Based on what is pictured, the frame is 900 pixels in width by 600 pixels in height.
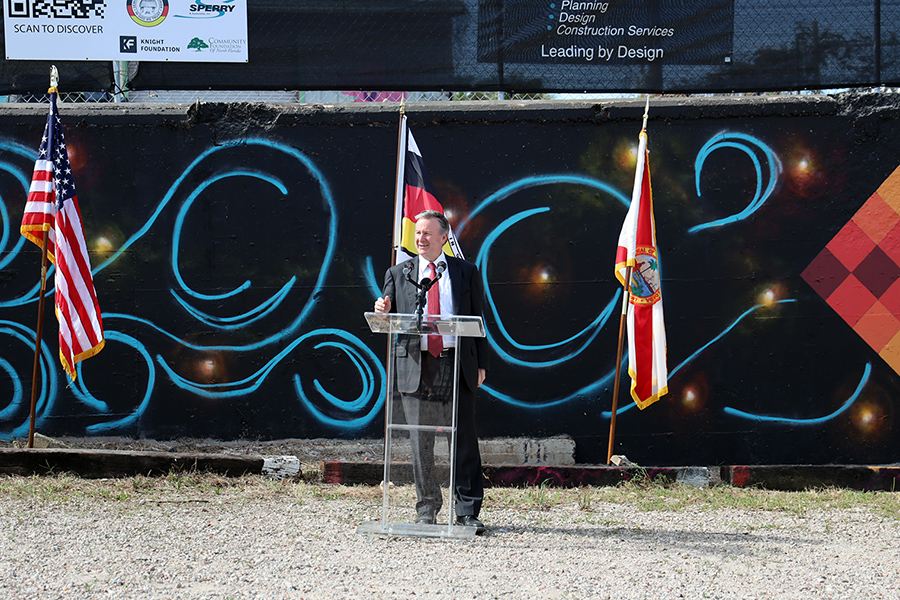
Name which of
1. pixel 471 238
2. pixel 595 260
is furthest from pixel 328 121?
pixel 595 260

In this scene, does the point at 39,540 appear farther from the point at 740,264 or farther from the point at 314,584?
the point at 740,264

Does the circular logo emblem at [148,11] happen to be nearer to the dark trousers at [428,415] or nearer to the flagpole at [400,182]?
the flagpole at [400,182]

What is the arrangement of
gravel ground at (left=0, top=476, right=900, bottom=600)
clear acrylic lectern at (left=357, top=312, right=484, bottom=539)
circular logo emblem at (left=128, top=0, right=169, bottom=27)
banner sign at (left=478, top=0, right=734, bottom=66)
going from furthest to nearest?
banner sign at (left=478, top=0, right=734, bottom=66) < circular logo emblem at (left=128, top=0, right=169, bottom=27) < clear acrylic lectern at (left=357, top=312, right=484, bottom=539) < gravel ground at (left=0, top=476, right=900, bottom=600)

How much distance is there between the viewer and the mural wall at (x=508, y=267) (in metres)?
6.96

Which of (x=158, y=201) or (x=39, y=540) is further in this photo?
(x=158, y=201)

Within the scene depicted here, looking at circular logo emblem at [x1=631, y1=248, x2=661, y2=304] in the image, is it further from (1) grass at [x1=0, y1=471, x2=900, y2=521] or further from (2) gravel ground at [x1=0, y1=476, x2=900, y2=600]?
(2) gravel ground at [x1=0, y1=476, x2=900, y2=600]

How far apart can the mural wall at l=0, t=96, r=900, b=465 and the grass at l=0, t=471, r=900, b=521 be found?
95cm

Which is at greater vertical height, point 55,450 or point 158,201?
point 158,201

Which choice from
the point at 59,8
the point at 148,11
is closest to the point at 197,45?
the point at 148,11

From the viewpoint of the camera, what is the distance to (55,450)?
6098 millimetres

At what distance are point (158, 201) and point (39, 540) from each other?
3.18 meters

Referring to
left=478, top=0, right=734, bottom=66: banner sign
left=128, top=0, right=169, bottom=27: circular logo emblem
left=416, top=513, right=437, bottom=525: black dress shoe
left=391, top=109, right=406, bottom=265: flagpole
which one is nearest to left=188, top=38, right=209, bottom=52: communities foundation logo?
left=128, top=0, right=169, bottom=27: circular logo emblem

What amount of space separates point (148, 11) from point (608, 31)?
3.64 metres

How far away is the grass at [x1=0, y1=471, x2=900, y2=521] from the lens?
5594 millimetres
